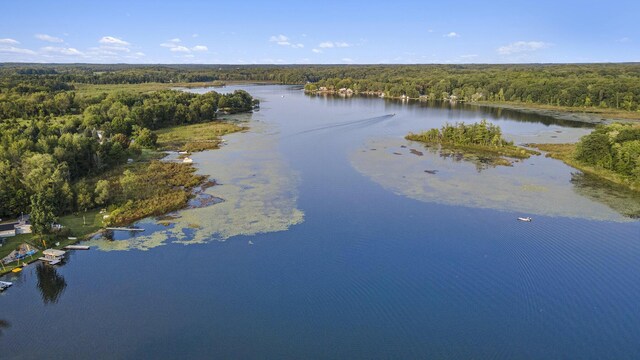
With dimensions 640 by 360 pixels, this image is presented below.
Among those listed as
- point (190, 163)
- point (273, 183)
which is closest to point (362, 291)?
point (273, 183)

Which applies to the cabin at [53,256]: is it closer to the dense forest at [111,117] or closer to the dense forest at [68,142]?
the dense forest at [68,142]

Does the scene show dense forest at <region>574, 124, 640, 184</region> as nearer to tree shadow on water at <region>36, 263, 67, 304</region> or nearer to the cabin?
tree shadow on water at <region>36, 263, 67, 304</region>

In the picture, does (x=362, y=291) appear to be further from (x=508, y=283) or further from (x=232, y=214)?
(x=232, y=214)

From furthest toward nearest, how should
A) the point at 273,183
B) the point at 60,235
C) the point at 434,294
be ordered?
the point at 273,183 → the point at 60,235 → the point at 434,294

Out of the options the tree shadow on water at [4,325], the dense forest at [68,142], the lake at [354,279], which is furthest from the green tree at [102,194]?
the tree shadow on water at [4,325]

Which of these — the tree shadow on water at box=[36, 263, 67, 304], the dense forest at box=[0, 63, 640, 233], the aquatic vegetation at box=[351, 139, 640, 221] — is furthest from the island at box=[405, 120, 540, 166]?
the tree shadow on water at box=[36, 263, 67, 304]

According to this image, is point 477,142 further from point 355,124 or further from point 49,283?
point 49,283
